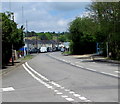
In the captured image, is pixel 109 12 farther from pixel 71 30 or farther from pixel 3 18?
pixel 71 30

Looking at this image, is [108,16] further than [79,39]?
No

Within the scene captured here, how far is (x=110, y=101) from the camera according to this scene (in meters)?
9.39

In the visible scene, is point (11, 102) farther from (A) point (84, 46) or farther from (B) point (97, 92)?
(A) point (84, 46)

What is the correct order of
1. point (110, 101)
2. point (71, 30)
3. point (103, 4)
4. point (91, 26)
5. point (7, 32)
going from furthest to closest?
point (71, 30)
point (91, 26)
point (103, 4)
point (7, 32)
point (110, 101)

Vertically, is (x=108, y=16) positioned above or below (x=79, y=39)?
above

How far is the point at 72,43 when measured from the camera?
74.1 metres

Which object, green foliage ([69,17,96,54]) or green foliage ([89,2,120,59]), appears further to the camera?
green foliage ([69,17,96,54])

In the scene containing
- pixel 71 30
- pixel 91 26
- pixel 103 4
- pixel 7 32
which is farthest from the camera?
pixel 71 30

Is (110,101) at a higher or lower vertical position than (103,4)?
lower

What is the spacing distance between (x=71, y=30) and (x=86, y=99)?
200ft

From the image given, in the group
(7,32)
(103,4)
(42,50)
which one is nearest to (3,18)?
(7,32)

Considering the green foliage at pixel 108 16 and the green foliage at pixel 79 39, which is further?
the green foliage at pixel 79 39

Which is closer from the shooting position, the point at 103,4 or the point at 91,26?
the point at 103,4

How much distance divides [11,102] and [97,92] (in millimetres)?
3430
